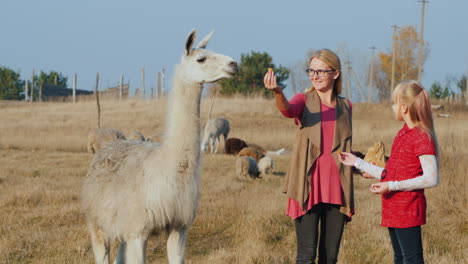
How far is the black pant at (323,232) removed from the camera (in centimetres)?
455

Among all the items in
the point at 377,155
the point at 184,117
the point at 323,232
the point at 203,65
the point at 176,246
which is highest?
the point at 203,65

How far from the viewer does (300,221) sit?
4.61 m

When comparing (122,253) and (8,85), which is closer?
(122,253)

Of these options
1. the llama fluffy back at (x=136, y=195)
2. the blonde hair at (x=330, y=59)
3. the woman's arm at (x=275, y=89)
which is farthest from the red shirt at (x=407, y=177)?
the llama fluffy back at (x=136, y=195)

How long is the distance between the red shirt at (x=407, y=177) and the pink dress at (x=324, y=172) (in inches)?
15.9

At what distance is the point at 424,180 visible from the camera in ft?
13.5

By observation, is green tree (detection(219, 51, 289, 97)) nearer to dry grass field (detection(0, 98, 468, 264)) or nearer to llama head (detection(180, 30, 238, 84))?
dry grass field (detection(0, 98, 468, 264))

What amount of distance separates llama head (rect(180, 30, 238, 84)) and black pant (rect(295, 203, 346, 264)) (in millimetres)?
1271

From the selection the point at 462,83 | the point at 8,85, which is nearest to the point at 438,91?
the point at 462,83

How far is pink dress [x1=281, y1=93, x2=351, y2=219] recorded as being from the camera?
4.51 m

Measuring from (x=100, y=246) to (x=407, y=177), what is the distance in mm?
3129

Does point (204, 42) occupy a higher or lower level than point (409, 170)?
higher

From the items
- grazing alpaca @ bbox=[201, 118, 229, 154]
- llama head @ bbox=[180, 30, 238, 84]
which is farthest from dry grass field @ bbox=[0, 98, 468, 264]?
grazing alpaca @ bbox=[201, 118, 229, 154]

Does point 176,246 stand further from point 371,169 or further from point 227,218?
point 227,218
